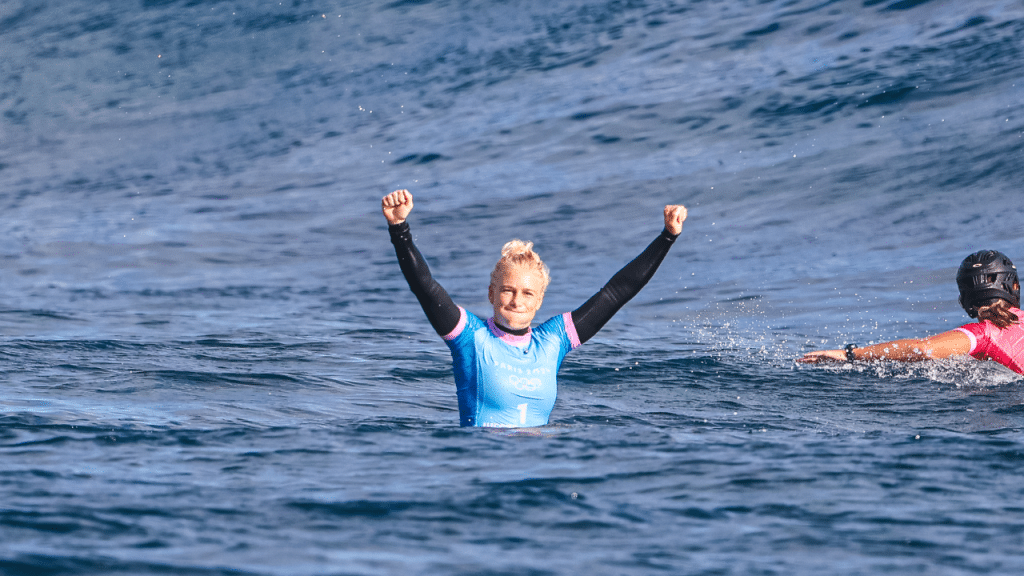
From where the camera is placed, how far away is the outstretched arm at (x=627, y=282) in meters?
6.20

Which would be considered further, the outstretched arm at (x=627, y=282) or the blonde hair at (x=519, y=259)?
the outstretched arm at (x=627, y=282)

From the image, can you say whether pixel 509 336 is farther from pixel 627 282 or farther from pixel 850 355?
pixel 850 355

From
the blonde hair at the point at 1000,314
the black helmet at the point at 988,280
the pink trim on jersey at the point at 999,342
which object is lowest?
the pink trim on jersey at the point at 999,342

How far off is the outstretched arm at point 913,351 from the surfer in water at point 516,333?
2480 mm

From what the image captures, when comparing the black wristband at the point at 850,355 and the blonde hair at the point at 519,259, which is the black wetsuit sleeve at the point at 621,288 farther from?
the black wristband at the point at 850,355

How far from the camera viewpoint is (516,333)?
244 inches

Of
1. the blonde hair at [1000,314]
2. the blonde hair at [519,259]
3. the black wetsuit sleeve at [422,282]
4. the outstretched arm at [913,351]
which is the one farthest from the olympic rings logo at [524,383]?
the blonde hair at [1000,314]

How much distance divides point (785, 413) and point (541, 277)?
8.89ft

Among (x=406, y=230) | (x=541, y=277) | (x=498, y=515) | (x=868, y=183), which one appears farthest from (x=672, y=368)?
(x=868, y=183)

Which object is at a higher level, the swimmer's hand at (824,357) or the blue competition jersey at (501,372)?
the blue competition jersey at (501,372)

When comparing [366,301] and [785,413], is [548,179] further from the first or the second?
[785,413]

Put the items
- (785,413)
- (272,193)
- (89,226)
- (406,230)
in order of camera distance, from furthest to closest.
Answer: (272,193)
(89,226)
(785,413)
(406,230)

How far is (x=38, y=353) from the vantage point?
10.3 meters

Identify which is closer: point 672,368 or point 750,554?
point 750,554
